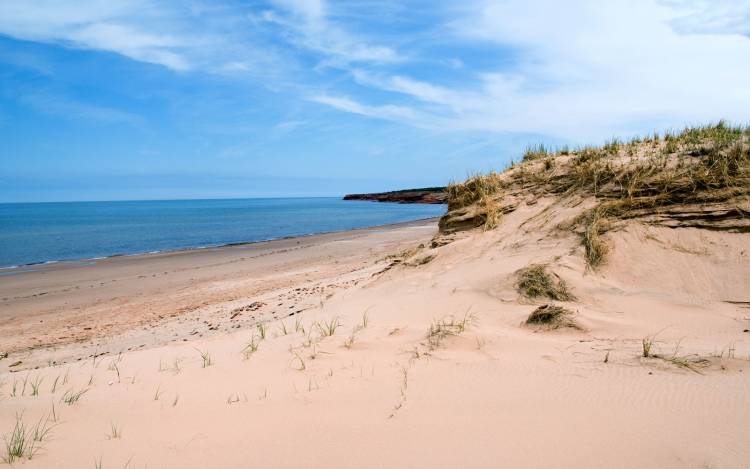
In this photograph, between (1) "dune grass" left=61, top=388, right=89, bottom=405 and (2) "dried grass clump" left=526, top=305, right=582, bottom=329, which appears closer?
(1) "dune grass" left=61, top=388, right=89, bottom=405

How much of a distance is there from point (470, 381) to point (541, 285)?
2.37m

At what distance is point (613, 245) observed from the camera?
5.63 metres

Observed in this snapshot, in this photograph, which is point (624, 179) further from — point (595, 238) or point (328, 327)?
point (328, 327)

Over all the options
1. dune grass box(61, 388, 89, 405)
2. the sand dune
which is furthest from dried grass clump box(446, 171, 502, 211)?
dune grass box(61, 388, 89, 405)

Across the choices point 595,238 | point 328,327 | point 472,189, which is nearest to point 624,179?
point 595,238

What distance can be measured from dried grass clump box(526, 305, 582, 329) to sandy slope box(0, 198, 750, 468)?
120mm

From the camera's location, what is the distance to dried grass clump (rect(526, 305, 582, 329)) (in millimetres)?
4207

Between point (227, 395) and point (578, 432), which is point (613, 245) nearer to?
point (578, 432)

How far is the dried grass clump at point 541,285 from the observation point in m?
4.99

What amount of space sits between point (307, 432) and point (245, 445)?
346mm

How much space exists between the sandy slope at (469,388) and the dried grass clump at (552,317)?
0.12 meters

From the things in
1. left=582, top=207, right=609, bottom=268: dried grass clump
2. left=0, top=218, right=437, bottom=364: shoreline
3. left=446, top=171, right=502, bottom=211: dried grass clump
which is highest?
left=446, top=171, right=502, bottom=211: dried grass clump

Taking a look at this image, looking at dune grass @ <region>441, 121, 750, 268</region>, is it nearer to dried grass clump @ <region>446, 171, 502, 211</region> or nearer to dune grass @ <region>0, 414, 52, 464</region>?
dried grass clump @ <region>446, 171, 502, 211</region>

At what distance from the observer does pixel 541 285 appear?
16.8 feet
